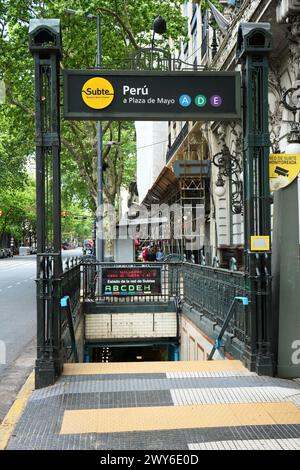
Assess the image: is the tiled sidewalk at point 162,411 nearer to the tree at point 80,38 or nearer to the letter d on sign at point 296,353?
the letter d on sign at point 296,353

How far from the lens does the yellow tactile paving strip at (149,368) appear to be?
6664 mm

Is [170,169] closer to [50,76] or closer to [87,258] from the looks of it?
[87,258]

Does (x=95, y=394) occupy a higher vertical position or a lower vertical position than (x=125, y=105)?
lower

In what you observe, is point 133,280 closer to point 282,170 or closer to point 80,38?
point 282,170

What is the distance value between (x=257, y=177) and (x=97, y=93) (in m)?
2.30

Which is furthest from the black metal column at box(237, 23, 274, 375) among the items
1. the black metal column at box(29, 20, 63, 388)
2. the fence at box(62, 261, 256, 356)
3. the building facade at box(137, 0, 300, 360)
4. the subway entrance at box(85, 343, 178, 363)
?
the subway entrance at box(85, 343, 178, 363)

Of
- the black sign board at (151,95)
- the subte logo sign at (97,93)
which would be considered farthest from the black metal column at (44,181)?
the subte logo sign at (97,93)

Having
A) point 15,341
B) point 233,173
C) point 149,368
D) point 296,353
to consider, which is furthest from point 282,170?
point 233,173

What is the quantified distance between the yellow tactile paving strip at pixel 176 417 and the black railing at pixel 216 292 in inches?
72.2

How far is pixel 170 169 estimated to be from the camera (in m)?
23.6

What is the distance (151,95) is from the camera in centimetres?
663

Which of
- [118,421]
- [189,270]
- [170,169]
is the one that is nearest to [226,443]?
[118,421]

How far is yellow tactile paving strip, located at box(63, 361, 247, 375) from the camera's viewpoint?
6.66 meters

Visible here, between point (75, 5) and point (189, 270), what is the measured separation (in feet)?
34.9
